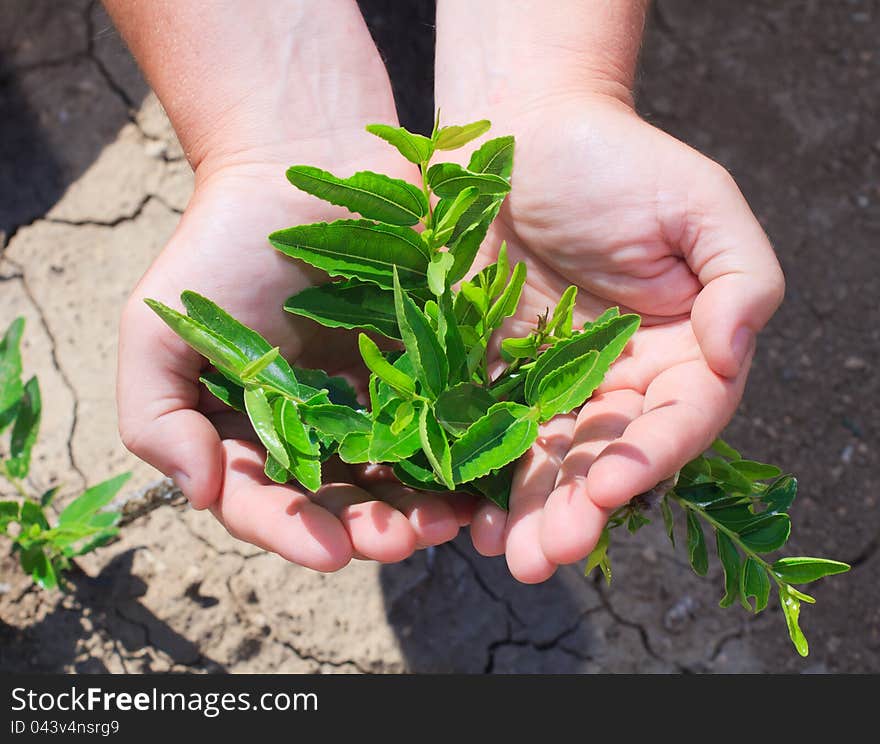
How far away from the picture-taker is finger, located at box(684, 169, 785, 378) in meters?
1.53

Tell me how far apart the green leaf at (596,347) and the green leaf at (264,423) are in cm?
42

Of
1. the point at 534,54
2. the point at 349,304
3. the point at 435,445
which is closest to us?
the point at 435,445

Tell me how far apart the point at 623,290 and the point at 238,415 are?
78 centimetres

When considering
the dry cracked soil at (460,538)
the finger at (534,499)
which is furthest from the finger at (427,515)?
the dry cracked soil at (460,538)

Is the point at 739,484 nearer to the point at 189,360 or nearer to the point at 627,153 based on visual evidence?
the point at 627,153

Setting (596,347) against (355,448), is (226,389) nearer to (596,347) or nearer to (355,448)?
(355,448)

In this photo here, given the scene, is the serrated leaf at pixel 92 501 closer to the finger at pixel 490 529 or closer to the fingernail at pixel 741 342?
the finger at pixel 490 529

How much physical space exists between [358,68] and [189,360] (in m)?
0.82

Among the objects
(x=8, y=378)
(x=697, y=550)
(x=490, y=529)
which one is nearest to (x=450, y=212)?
(x=490, y=529)

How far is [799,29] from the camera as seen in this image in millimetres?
3463

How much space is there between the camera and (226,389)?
1575 mm

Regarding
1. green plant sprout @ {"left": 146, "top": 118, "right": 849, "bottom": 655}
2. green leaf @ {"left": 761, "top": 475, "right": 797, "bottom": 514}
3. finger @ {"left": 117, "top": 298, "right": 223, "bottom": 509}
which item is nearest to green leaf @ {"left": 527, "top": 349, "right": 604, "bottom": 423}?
green plant sprout @ {"left": 146, "top": 118, "right": 849, "bottom": 655}

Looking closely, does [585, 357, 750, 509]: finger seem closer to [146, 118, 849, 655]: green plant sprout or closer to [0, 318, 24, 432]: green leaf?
[146, 118, 849, 655]: green plant sprout

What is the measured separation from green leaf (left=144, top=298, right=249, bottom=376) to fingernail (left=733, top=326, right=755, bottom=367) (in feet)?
2.66
